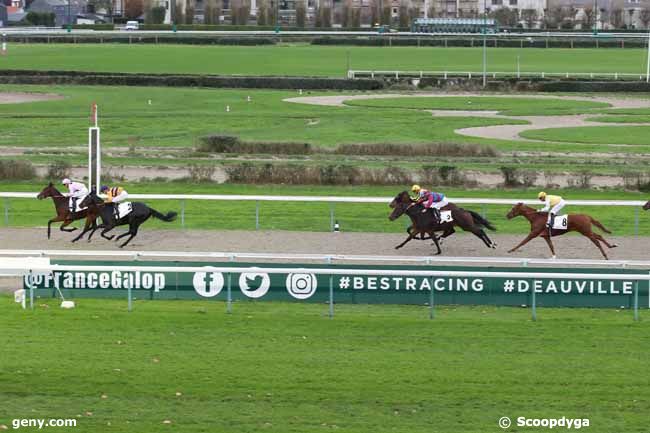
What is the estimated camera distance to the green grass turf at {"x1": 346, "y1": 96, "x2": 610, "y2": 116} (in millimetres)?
Result: 50312

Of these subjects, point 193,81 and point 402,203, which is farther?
point 193,81

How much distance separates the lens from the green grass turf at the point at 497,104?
1981 inches

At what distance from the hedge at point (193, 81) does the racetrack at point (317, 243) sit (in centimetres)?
3856

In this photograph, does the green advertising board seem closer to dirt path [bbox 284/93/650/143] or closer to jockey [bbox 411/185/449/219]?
jockey [bbox 411/185/449/219]

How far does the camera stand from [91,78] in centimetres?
6231

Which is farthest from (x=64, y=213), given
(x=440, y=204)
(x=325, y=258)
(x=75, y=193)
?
(x=440, y=204)

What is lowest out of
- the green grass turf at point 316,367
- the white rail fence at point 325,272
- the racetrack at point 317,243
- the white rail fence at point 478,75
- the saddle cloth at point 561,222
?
the green grass turf at point 316,367

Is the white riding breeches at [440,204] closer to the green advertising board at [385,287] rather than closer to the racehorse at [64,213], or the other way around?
the green advertising board at [385,287]

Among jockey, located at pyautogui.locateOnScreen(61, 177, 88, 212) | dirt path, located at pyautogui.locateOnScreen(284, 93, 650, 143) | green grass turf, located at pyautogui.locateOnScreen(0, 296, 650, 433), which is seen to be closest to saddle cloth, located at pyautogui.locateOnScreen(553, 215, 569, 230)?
green grass turf, located at pyautogui.locateOnScreen(0, 296, 650, 433)

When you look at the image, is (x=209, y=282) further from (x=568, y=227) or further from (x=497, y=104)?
(x=497, y=104)

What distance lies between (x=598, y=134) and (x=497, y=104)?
40.7 ft

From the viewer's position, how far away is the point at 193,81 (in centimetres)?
6131

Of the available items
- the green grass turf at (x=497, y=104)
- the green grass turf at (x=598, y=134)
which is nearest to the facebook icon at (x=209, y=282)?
the green grass turf at (x=598, y=134)

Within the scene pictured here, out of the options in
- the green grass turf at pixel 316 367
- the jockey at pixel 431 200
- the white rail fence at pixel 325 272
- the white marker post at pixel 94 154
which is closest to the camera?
the green grass turf at pixel 316 367
